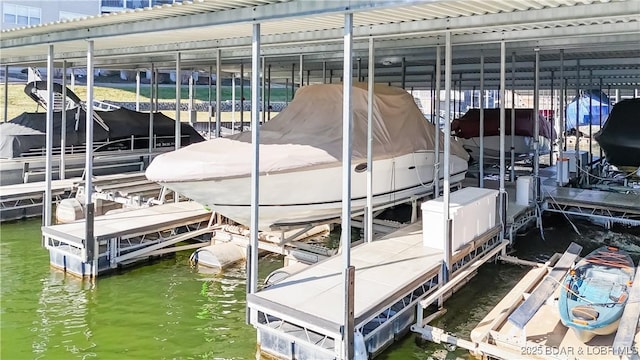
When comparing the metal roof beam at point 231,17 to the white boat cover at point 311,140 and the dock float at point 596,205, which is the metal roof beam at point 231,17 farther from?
the dock float at point 596,205

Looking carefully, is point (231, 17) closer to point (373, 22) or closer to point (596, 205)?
point (373, 22)

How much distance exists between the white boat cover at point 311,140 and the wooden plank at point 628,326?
345 cm

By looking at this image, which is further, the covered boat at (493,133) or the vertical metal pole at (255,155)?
the covered boat at (493,133)

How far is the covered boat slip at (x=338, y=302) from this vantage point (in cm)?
446

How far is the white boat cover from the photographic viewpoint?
627 cm

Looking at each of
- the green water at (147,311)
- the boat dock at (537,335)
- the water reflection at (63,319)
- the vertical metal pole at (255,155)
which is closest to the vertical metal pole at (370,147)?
the green water at (147,311)

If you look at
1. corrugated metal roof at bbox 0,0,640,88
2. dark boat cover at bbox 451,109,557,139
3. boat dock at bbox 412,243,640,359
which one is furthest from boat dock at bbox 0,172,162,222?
dark boat cover at bbox 451,109,557,139

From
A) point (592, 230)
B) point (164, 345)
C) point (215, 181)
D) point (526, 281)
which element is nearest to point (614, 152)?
point (592, 230)

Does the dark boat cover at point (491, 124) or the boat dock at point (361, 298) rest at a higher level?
the dark boat cover at point (491, 124)

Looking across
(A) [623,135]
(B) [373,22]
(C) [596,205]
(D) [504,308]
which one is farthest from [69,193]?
(A) [623,135]

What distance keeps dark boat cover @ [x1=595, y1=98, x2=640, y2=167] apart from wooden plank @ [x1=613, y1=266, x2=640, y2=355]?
24.1 ft

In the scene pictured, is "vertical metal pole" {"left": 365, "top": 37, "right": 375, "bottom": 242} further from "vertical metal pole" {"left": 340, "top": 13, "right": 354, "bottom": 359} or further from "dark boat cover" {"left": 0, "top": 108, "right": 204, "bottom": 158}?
"dark boat cover" {"left": 0, "top": 108, "right": 204, "bottom": 158}

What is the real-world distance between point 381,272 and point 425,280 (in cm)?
46

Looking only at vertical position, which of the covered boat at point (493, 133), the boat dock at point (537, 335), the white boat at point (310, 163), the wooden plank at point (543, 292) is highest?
the covered boat at point (493, 133)
